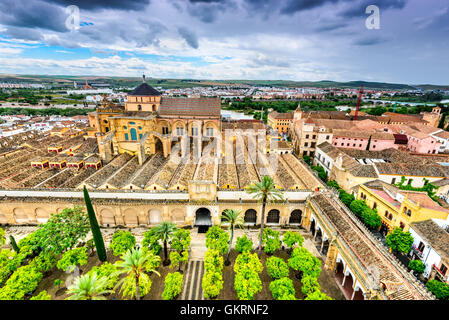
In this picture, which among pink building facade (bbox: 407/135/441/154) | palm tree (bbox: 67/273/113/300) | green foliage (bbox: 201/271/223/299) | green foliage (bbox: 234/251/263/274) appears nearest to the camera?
palm tree (bbox: 67/273/113/300)

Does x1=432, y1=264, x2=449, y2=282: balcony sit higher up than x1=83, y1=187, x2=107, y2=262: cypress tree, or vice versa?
x1=83, y1=187, x2=107, y2=262: cypress tree

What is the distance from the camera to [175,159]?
4403 centimetres

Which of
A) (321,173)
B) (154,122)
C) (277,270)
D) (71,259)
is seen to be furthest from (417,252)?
(154,122)

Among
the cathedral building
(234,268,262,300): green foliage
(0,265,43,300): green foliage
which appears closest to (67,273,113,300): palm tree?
(0,265,43,300): green foliage

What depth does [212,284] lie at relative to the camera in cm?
2155

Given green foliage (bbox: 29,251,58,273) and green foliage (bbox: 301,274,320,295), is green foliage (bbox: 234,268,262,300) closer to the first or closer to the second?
green foliage (bbox: 301,274,320,295)

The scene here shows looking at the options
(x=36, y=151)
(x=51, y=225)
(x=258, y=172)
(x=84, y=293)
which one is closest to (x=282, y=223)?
(x=258, y=172)

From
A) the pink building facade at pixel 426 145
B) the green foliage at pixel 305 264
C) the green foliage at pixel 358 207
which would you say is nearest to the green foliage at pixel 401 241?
the green foliage at pixel 358 207

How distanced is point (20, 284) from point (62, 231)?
6444 millimetres

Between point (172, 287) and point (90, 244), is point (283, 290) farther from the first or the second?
point (90, 244)

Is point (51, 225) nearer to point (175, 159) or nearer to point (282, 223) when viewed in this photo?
point (175, 159)

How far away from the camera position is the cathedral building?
46.2 meters

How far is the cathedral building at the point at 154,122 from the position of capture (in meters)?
46.2

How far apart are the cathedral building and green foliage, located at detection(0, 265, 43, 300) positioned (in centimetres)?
2615
